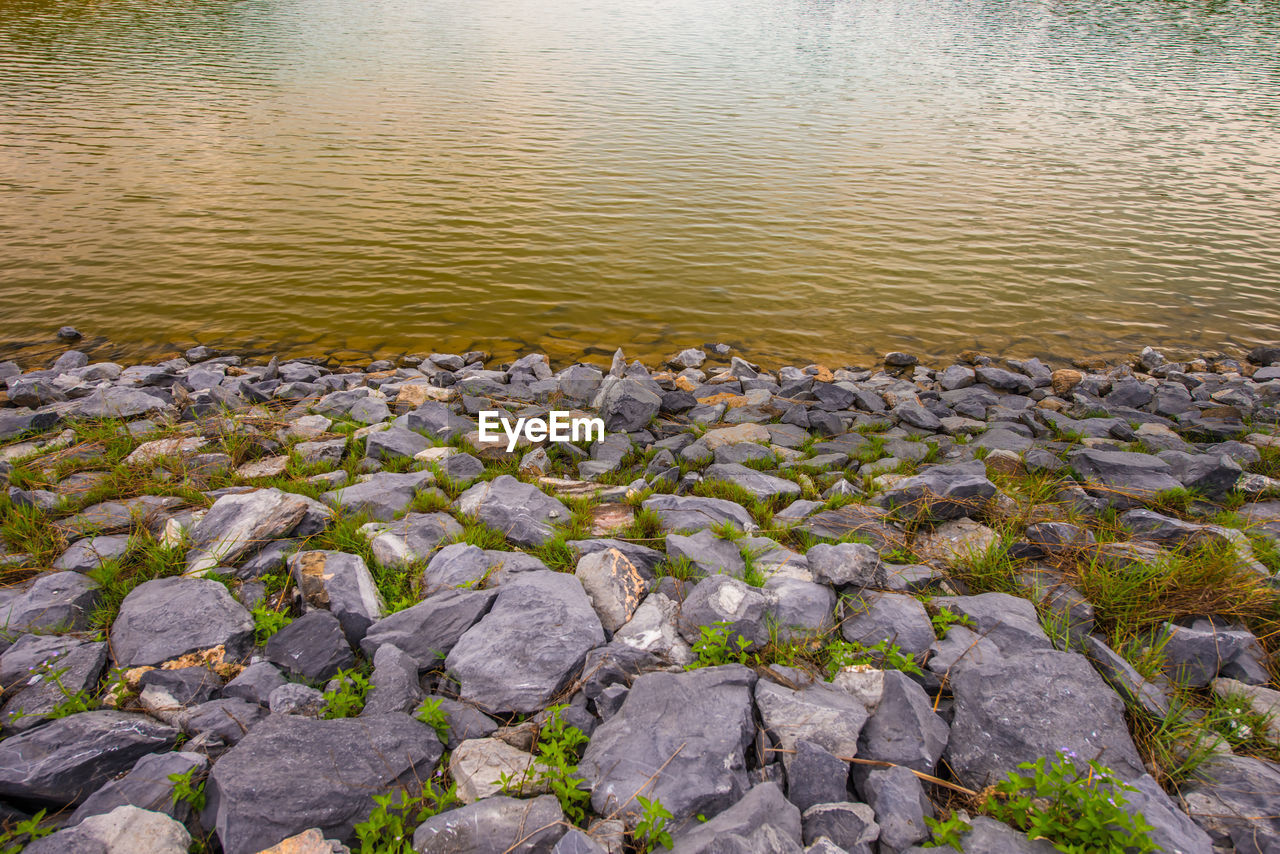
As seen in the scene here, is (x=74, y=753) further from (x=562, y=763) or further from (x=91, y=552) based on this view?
(x=562, y=763)

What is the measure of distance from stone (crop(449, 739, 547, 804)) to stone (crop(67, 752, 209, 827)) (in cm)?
116

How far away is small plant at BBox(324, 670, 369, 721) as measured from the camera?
3.36 m

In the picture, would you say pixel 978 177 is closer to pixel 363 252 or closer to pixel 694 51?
pixel 363 252

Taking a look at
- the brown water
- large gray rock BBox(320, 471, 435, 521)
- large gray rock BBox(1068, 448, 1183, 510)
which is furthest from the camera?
the brown water

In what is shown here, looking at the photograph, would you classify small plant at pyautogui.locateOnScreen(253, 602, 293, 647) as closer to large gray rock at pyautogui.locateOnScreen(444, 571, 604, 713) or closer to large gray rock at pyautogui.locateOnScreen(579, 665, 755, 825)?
large gray rock at pyautogui.locateOnScreen(444, 571, 604, 713)

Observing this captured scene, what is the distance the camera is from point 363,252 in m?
14.4

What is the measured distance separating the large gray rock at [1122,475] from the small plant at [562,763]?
4.88m

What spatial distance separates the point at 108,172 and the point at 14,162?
270 cm

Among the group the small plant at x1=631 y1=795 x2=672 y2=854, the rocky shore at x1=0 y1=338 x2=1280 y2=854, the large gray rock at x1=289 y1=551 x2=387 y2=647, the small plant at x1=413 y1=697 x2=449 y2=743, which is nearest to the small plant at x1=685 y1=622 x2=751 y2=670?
the rocky shore at x1=0 y1=338 x2=1280 y2=854

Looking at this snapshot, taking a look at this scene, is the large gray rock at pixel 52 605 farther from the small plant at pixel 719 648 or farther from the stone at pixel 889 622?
the stone at pixel 889 622

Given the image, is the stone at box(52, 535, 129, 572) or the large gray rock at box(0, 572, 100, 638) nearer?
the large gray rock at box(0, 572, 100, 638)

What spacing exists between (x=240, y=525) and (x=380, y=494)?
3.33ft

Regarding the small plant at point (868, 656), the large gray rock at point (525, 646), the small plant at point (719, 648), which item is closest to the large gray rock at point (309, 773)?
the large gray rock at point (525, 646)

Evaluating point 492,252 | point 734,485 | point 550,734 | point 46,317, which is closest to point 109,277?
point 46,317
